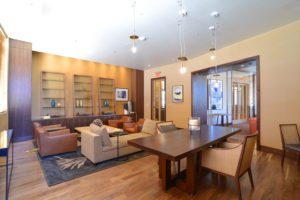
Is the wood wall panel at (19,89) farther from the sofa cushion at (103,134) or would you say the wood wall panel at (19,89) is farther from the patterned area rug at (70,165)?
the sofa cushion at (103,134)

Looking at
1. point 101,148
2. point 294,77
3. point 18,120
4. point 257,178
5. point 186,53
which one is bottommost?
point 257,178

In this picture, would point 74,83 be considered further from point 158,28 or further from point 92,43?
point 158,28

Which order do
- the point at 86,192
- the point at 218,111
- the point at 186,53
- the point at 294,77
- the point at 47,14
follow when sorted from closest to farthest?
the point at 86,192
the point at 47,14
the point at 294,77
the point at 186,53
the point at 218,111

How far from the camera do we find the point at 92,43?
4.41 metres

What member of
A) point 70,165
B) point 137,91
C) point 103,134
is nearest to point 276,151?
point 103,134

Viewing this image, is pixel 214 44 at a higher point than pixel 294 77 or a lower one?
higher

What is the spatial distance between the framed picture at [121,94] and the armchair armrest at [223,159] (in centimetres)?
594

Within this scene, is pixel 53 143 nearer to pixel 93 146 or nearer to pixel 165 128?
pixel 93 146

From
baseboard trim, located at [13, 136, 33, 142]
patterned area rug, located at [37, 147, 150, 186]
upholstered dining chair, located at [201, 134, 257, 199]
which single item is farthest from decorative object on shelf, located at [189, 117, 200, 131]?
baseboard trim, located at [13, 136, 33, 142]

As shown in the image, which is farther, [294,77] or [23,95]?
[23,95]

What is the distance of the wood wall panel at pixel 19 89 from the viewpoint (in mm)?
4316

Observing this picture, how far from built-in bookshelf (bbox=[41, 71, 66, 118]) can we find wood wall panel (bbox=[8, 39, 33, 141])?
0.79m

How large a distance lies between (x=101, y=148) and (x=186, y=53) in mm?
4261

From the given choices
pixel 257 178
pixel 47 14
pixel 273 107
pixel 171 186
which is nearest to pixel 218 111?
pixel 273 107
